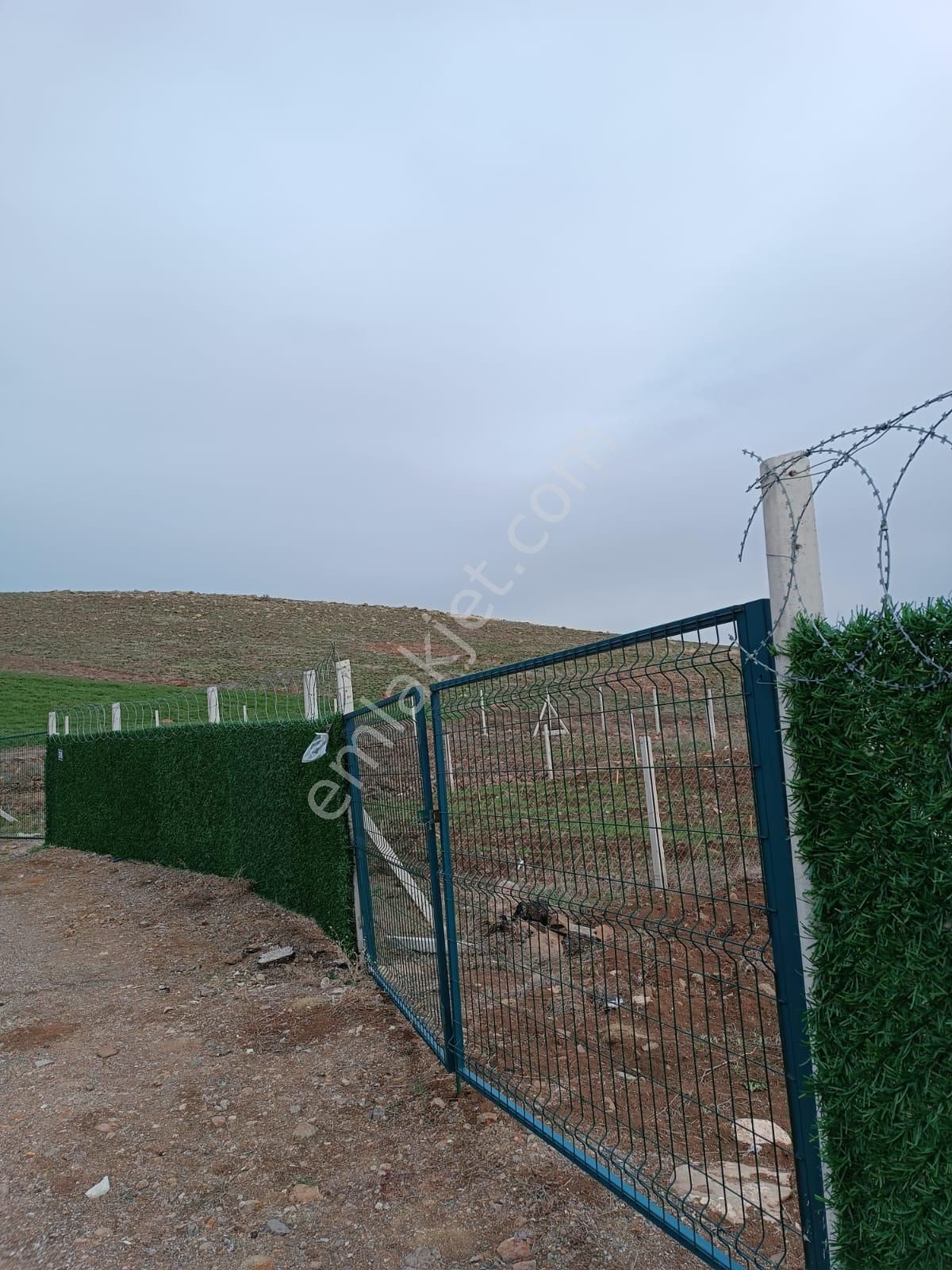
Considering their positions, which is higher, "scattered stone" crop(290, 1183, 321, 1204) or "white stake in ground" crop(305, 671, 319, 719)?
"white stake in ground" crop(305, 671, 319, 719)

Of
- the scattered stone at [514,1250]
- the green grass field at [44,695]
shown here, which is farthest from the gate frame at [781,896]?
the green grass field at [44,695]

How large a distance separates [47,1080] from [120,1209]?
158cm

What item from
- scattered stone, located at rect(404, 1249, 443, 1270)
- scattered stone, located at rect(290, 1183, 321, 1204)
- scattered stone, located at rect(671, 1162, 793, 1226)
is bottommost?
scattered stone, located at rect(290, 1183, 321, 1204)

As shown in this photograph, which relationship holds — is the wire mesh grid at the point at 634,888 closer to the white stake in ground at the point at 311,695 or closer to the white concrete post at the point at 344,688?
the white concrete post at the point at 344,688

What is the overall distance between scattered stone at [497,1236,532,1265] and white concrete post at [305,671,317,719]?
489 cm

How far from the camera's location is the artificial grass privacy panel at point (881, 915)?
5.13 ft

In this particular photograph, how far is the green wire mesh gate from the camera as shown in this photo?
199 cm

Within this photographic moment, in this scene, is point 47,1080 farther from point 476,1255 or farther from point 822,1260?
point 822,1260

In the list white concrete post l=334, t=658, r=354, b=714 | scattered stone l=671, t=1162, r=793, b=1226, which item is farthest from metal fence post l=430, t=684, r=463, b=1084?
white concrete post l=334, t=658, r=354, b=714

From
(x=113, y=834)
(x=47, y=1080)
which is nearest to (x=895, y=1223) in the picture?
(x=47, y=1080)

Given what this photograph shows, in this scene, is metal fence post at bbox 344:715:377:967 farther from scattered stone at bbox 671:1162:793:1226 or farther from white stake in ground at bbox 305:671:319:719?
scattered stone at bbox 671:1162:793:1226

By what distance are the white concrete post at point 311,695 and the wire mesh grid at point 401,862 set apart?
1.53 meters

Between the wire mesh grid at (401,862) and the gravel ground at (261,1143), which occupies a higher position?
the wire mesh grid at (401,862)

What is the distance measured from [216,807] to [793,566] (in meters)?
8.59
